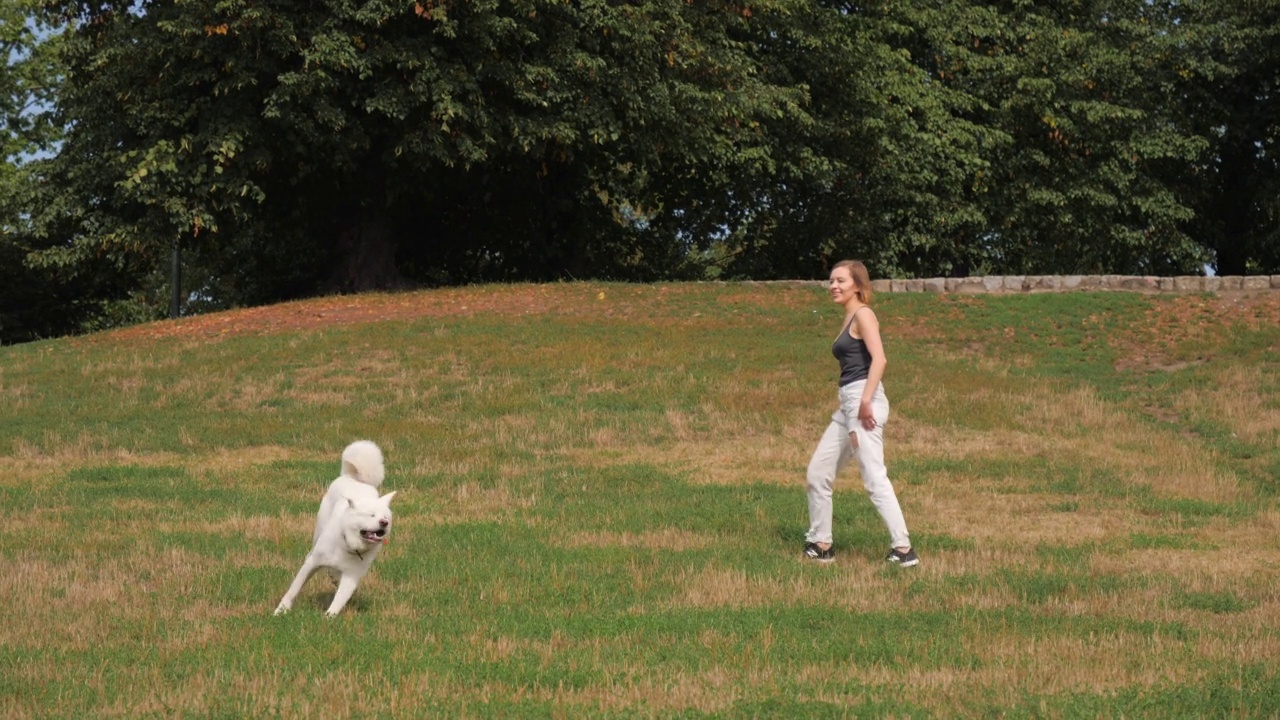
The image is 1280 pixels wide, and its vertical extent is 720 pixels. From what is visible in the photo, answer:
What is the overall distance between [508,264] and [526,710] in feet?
107

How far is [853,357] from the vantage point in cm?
1054

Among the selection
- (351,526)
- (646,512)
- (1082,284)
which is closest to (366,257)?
(1082,284)

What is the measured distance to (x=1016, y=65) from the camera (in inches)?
1534

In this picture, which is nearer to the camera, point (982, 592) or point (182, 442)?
point (982, 592)

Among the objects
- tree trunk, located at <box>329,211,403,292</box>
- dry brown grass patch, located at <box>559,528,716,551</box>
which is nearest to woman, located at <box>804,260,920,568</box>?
dry brown grass patch, located at <box>559,528,716,551</box>

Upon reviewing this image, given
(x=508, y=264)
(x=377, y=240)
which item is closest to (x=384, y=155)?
(x=377, y=240)

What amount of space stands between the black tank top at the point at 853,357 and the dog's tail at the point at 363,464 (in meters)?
3.44

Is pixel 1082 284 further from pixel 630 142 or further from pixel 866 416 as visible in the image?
pixel 866 416

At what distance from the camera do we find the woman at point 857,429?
1040cm

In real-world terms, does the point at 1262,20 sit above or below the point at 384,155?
above

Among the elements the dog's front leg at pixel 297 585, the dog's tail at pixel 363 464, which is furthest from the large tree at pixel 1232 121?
the dog's front leg at pixel 297 585

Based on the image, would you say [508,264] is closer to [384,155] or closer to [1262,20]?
[384,155]

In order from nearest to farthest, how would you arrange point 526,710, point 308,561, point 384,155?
point 526,710 → point 308,561 → point 384,155

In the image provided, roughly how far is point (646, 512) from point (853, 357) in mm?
3084
